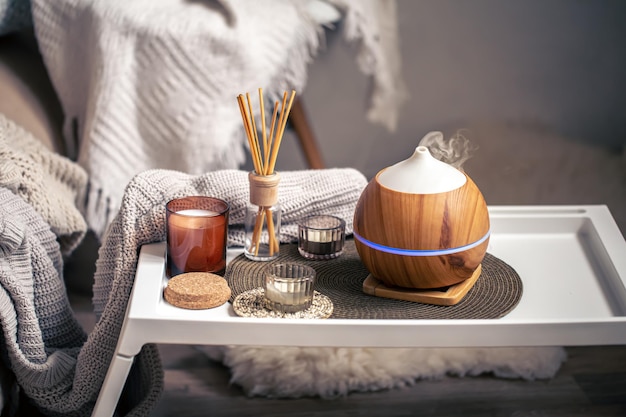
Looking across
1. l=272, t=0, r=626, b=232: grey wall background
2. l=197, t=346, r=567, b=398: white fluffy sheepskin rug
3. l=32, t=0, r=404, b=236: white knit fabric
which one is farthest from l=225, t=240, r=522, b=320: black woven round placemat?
l=272, t=0, r=626, b=232: grey wall background

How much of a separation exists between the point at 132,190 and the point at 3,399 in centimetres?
Answer: 32

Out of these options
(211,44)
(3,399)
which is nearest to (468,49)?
(211,44)

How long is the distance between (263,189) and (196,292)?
18cm

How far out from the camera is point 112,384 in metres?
0.93

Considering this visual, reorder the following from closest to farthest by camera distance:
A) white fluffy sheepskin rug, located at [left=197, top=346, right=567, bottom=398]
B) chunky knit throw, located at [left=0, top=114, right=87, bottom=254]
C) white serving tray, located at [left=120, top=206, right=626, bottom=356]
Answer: white serving tray, located at [left=120, top=206, right=626, bottom=356]
chunky knit throw, located at [left=0, top=114, right=87, bottom=254]
white fluffy sheepskin rug, located at [left=197, top=346, right=567, bottom=398]

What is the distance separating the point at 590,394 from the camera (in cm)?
130

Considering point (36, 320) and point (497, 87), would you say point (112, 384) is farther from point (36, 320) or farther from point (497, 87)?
point (497, 87)

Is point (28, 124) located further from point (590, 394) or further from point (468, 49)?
point (468, 49)

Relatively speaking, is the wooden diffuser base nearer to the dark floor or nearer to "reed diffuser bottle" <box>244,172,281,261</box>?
"reed diffuser bottle" <box>244,172,281,261</box>

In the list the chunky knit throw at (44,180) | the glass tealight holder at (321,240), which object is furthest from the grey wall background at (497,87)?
the glass tealight holder at (321,240)

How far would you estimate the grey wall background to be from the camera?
7.95ft

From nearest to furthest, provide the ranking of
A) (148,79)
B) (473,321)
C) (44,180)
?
(473,321) < (44,180) < (148,79)

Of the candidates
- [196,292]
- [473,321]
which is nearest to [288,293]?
[196,292]

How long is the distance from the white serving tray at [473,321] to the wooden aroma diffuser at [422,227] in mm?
76
